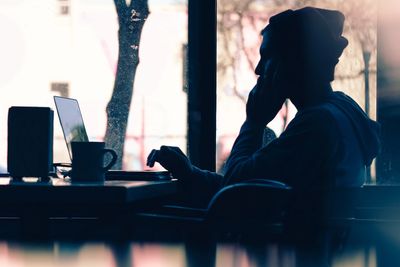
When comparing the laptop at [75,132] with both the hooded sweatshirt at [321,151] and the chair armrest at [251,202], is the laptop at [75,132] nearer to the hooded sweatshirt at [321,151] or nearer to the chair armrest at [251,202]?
the hooded sweatshirt at [321,151]

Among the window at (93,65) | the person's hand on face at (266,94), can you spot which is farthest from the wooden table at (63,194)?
the window at (93,65)

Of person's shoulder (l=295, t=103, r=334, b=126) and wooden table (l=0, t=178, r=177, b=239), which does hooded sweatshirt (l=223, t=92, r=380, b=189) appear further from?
wooden table (l=0, t=178, r=177, b=239)

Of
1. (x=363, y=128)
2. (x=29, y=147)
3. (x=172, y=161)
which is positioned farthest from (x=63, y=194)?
(x=363, y=128)

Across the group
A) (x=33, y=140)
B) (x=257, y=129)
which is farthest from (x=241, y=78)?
(x=33, y=140)

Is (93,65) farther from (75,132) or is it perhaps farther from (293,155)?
(293,155)

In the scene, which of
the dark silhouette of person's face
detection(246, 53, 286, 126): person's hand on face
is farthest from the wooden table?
the dark silhouette of person's face

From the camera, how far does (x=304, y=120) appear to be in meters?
1.56

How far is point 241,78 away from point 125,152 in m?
0.58

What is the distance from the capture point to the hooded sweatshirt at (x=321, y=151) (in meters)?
1.44

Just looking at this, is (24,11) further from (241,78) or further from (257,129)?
(257,129)

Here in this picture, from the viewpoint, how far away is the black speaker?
1.60m

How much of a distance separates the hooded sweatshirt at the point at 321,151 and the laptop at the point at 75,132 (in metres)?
0.24

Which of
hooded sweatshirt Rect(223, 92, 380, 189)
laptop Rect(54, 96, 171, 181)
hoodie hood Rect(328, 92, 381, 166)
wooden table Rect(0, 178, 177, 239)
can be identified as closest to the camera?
wooden table Rect(0, 178, 177, 239)

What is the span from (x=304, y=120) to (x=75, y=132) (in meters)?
0.76
